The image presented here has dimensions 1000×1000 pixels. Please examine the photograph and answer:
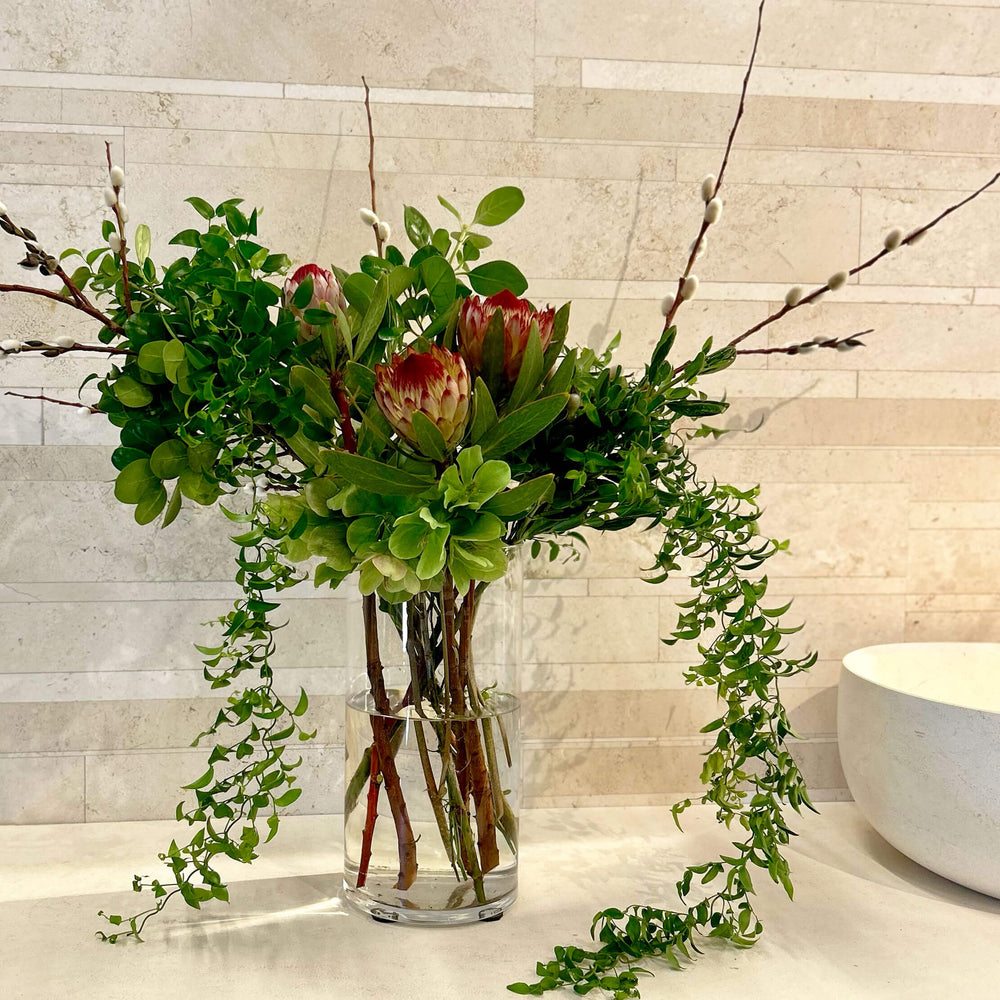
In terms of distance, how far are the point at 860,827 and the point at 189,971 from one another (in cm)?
63

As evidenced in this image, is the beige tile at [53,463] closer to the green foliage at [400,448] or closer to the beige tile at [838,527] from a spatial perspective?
the green foliage at [400,448]

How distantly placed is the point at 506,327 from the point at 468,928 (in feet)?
1.45

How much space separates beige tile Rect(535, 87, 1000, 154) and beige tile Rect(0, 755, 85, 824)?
2.53 ft

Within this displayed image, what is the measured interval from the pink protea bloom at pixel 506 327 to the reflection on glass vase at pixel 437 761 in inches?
6.3

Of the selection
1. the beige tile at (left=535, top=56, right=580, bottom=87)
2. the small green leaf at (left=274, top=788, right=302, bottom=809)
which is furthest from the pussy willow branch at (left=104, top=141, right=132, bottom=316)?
the beige tile at (left=535, top=56, right=580, bottom=87)

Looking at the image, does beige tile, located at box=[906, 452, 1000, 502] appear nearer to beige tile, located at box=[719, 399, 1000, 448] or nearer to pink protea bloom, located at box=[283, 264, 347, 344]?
beige tile, located at box=[719, 399, 1000, 448]

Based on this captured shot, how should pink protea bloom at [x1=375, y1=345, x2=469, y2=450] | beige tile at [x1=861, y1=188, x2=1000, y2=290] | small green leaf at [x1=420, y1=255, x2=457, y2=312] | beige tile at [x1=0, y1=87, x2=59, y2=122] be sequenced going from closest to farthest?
pink protea bloom at [x1=375, y1=345, x2=469, y2=450]
small green leaf at [x1=420, y1=255, x2=457, y2=312]
beige tile at [x1=0, y1=87, x2=59, y2=122]
beige tile at [x1=861, y1=188, x2=1000, y2=290]

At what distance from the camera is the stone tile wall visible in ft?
2.91

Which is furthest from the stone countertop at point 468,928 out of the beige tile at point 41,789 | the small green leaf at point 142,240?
the small green leaf at point 142,240

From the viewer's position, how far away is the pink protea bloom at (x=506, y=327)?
0.60m

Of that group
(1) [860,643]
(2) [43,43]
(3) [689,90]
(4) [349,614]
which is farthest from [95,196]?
(1) [860,643]

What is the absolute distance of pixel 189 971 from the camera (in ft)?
2.10

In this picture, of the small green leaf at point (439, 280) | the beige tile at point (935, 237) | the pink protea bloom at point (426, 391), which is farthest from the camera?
the beige tile at point (935, 237)

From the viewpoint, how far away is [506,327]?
59 cm
